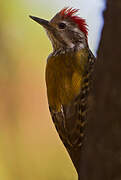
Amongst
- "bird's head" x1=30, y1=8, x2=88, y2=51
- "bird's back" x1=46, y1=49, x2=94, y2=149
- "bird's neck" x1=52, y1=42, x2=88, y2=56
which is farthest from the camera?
"bird's head" x1=30, y1=8, x2=88, y2=51

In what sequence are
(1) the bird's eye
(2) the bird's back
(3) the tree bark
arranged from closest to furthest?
(3) the tree bark < (2) the bird's back < (1) the bird's eye

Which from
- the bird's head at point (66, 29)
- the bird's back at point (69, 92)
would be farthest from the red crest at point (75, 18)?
the bird's back at point (69, 92)

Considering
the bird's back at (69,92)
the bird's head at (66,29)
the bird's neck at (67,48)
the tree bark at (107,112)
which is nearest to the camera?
the tree bark at (107,112)

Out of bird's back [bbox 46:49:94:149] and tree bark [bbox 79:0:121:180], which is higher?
tree bark [bbox 79:0:121:180]

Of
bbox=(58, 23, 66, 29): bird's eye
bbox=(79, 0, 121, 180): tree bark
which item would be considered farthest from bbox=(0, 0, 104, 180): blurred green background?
bbox=(79, 0, 121, 180): tree bark

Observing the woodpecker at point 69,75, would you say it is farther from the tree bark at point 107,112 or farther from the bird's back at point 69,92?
the tree bark at point 107,112

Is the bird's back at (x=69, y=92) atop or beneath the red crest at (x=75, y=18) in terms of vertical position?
beneath

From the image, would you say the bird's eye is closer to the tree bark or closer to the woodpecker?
the woodpecker
